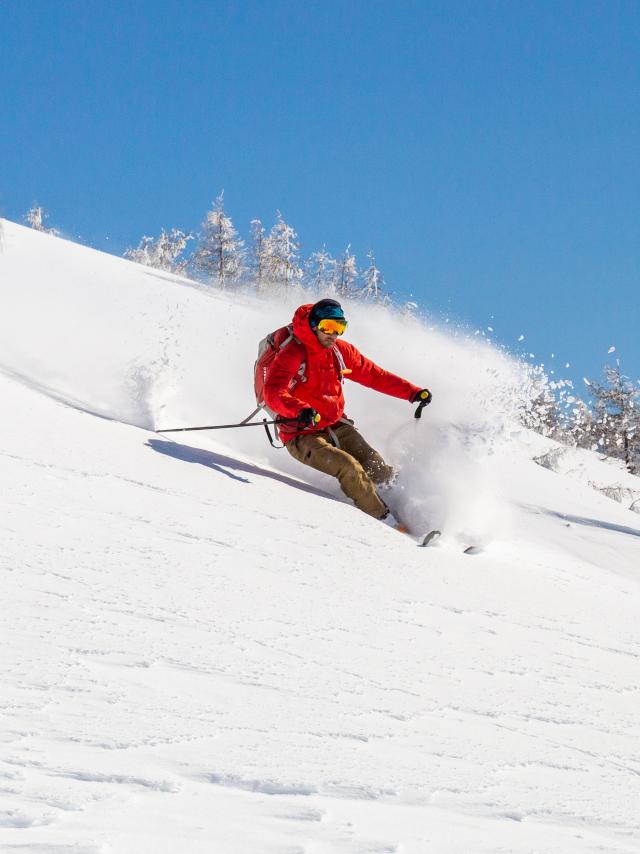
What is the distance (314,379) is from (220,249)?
1371 inches

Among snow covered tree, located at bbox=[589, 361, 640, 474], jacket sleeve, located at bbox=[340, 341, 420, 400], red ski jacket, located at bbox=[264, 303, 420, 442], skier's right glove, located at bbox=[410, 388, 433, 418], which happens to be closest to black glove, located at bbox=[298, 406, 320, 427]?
red ski jacket, located at bbox=[264, 303, 420, 442]

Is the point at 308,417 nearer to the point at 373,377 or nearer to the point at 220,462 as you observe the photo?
the point at 220,462

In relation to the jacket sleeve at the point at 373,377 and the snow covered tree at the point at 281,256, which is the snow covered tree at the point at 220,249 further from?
the jacket sleeve at the point at 373,377

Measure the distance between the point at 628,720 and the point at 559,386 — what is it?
17.4 feet

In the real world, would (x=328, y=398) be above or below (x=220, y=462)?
above

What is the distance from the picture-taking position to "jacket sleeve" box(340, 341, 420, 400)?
7445 mm

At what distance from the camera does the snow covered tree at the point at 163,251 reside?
41.1 metres

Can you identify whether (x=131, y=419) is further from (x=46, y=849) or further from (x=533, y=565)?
(x=46, y=849)

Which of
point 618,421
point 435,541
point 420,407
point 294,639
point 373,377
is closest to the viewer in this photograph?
point 294,639

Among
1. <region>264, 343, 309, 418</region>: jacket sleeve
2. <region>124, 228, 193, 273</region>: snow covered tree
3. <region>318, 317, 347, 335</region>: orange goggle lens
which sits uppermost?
<region>124, 228, 193, 273</region>: snow covered tree

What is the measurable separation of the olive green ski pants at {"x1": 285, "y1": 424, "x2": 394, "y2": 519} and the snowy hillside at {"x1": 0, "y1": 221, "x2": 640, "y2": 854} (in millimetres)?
172

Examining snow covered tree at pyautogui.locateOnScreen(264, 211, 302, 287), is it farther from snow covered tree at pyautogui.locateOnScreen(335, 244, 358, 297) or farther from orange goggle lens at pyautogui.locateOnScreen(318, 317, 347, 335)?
orange goggle lens at pyautogui.locateOnScreen(318, 317, 347, 335)

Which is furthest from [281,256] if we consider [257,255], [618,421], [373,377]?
[373,377]

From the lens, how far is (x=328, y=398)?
7.32 metres
